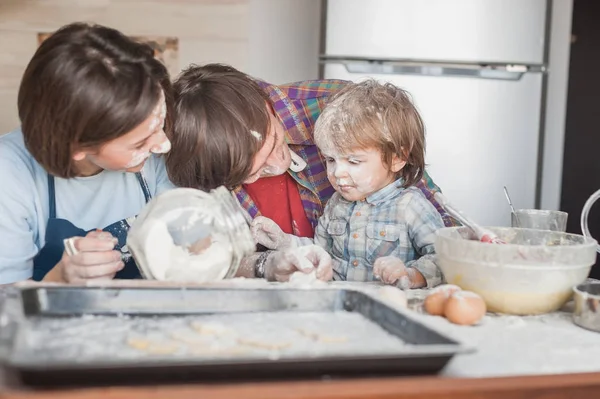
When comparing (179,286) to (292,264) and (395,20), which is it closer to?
(292,264)

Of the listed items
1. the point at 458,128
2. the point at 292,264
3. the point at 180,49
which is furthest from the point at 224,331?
the point at 180,49

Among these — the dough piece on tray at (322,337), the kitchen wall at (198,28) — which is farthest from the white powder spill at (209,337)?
the kitchen wall at (198,28)

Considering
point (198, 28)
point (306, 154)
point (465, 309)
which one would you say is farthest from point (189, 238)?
point (198, 28)

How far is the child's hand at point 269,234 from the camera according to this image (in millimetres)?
1562

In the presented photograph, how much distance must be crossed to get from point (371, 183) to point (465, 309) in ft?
1.88

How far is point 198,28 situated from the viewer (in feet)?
9.57

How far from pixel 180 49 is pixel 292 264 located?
6.05 feet

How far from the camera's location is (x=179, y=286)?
0.97 m

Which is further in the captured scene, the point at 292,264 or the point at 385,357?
the point at 292,264

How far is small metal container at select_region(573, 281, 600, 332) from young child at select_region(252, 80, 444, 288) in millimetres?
464

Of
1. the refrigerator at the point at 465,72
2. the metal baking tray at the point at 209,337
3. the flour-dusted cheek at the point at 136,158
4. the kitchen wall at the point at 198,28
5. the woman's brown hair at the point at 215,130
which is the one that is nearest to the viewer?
the metal baking tray at the point at 209,337

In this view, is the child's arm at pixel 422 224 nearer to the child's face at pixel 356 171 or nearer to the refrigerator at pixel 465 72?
the child's face at pixel 356 171

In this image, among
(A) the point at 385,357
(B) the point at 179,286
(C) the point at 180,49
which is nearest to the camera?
→ (A) the point at 385,357

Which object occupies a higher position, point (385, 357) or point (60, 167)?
point (60, 167)
